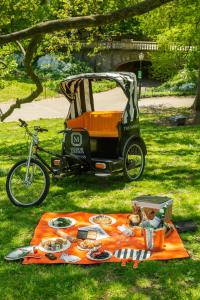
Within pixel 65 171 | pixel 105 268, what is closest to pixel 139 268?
pixel 105 268

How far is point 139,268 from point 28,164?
3467mm

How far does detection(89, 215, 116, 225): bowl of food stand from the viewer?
806 cm

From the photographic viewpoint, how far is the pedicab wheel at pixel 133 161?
34.1 feet

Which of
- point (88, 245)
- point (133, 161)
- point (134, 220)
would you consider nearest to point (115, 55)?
point (133, 161)

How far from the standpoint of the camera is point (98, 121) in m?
11.5

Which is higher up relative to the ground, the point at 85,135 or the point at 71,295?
the point at 85,135

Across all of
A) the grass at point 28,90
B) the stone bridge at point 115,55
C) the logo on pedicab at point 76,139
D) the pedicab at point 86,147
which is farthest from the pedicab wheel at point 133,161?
the stone bridge at point 115,55

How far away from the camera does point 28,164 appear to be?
8922 millimetres

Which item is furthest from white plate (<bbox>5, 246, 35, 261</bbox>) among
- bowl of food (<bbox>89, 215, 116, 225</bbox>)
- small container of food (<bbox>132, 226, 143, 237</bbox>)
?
small container of food (<bbox>132, 226, 143, 237</bbox>)

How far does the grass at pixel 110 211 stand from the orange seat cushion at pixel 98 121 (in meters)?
1.23

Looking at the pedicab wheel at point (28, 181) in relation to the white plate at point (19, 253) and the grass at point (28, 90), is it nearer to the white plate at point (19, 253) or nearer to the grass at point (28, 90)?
the white plate at point (19, 253)

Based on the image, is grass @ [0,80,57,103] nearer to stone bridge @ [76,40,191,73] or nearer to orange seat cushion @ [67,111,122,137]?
stone bridge @ [76,40,191,73]

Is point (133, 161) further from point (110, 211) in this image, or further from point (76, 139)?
point (110, 211)

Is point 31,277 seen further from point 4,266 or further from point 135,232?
point 135,232
